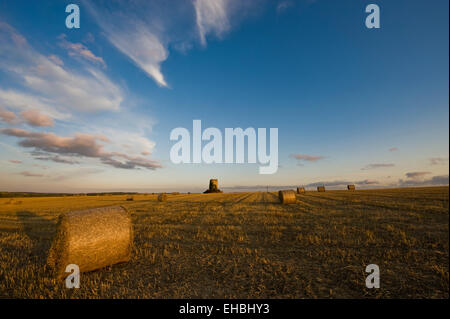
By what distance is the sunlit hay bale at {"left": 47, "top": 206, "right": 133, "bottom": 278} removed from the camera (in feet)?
17.9

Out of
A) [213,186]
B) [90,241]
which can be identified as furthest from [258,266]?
[213,186]

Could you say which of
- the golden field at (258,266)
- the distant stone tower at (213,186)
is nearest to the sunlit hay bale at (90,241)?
the golden field at (258,266)

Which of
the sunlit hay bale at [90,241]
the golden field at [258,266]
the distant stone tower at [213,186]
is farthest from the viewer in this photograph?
the distant stone tower at [213,186]

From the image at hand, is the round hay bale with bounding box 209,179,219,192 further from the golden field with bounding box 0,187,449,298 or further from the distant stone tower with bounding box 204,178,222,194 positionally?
the golden field with bounding box 0,187,449,298

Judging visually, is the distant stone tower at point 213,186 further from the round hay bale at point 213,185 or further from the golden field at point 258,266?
the golden field at point 258,266

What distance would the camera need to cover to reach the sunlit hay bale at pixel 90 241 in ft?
17.9

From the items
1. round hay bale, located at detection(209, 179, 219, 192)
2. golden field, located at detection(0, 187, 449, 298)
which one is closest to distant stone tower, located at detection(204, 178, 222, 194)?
round hay bale, located at detection(209, 179, 219, 192)

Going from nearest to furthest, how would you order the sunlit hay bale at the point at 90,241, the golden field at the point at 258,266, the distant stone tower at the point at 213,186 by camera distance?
the golden field at the point at 258,266
the sunlit hay bale at the point at 90,241
the distant stone tower at the point at 213,186

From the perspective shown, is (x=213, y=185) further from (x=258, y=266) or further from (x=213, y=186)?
(x=258, y=266)

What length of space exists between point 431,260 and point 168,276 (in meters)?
6.79

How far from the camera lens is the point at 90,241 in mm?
5691
